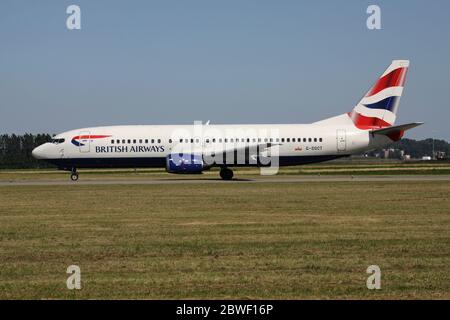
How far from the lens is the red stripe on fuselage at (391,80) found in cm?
4722

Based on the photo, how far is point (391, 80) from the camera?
1859 inches

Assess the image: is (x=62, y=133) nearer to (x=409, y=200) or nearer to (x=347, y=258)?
(x=409, y=200)

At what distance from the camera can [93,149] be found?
46.8 meters

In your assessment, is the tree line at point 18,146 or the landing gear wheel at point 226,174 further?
the tree line at point 18,146

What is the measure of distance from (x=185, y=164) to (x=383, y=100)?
15.5 m

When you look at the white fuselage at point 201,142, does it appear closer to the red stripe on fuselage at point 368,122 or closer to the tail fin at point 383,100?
the red stripe on fuselage at point 368,122

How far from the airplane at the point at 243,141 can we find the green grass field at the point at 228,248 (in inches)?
808

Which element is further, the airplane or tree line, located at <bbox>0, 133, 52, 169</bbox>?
tree line, located at <bbox>0, 133, 52, 169</bbox>

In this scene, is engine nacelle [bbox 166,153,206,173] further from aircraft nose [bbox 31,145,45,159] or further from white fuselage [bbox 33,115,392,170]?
aircraft nose [bbox 31,145,45,159]

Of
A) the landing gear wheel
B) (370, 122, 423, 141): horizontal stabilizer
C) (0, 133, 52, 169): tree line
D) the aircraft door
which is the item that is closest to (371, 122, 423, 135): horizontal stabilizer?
(370, 122, 423, 141): horizontal stabilizer

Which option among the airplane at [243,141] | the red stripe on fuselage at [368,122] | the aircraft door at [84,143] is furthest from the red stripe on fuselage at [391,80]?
the aircraft door at [84,143]

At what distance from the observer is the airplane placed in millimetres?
46094
